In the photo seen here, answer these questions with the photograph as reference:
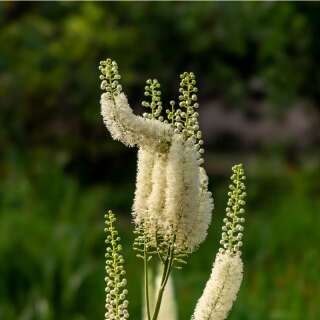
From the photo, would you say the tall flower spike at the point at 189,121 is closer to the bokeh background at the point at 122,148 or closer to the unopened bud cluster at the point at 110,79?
the unopened bud cluster at the point at 110,79

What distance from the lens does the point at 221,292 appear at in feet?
4.95

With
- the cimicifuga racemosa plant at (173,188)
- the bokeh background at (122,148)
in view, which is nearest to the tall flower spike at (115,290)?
the cimicifuga racemosa plant at (173,188)

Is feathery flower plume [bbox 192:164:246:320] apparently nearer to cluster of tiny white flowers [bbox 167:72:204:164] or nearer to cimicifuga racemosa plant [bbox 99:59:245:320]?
cimicifuga racemosa plant [bbox 99:59:245:320]

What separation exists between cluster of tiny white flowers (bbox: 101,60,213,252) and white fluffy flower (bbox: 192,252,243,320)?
6 centimetres

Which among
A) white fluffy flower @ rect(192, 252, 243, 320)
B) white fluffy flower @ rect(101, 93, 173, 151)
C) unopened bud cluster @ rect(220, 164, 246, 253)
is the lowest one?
white fluffy flower @ rect(192, 252, 243, 320)

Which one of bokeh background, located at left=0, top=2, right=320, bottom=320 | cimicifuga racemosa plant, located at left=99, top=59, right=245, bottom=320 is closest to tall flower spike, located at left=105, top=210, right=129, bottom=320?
cimicifuga racemosa plant, located at left=99, top=59, right=245, bottom=320

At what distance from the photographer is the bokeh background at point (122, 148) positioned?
239 inches

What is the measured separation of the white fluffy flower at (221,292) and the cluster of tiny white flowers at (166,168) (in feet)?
0.21

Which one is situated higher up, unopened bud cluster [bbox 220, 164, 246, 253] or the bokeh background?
the bokeh background

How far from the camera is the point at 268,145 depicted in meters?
12.5

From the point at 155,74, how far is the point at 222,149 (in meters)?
3.31

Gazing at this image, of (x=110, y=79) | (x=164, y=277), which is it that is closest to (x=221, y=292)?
(x=164, y=277)

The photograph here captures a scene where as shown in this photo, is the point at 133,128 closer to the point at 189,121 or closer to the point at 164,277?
the point at 189,121

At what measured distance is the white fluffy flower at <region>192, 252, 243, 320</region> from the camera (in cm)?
151
